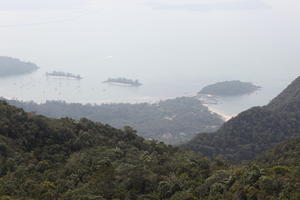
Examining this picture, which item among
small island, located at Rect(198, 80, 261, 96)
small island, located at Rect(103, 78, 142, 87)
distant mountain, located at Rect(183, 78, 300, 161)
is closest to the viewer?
distant mountain, located at Rect(183, 78, 300, 161)

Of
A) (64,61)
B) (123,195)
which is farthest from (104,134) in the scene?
(64,61)

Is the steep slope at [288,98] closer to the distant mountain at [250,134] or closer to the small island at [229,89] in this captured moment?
the distant mountain at [250,134]

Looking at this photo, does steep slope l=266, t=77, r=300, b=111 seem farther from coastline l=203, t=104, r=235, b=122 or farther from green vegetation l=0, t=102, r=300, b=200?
green vegetation l=0, t=102, r=300, b=200

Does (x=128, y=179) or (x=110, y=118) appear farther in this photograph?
(x=110, y=118)

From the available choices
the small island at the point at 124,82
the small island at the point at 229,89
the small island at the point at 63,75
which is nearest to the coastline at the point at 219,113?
the small island at the point at 229,89

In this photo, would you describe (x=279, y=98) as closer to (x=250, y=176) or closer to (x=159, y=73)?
(x=250, y=176)

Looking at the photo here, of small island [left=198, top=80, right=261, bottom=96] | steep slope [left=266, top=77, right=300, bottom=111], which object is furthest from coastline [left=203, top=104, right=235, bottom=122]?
steep slope [left=266, top=77, right=300, bottom=111]
